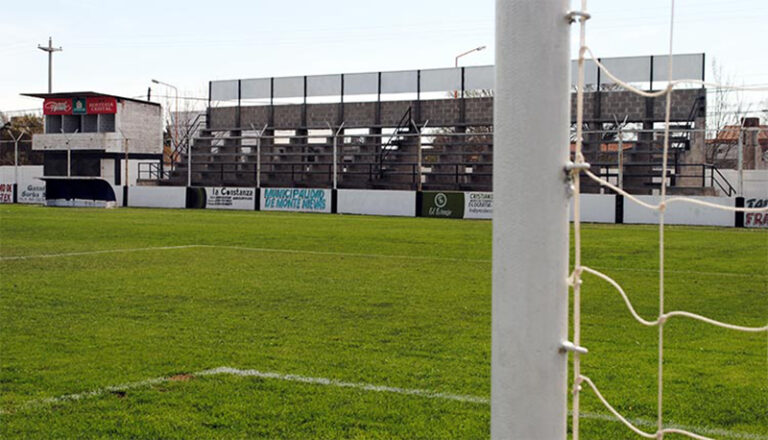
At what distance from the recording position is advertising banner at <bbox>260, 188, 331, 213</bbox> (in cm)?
3228

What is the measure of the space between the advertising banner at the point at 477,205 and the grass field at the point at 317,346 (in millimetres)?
14725

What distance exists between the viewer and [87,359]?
580 cm

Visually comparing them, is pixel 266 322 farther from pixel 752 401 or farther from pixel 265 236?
pixel 265 236

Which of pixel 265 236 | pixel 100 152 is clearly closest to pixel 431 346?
pixel 265 236

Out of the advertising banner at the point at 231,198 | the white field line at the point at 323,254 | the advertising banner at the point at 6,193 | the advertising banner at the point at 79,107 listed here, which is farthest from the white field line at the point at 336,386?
the advertising banner at the point at 79,107

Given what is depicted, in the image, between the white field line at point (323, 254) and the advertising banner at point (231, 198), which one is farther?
the advertising banner at point (231, 198)

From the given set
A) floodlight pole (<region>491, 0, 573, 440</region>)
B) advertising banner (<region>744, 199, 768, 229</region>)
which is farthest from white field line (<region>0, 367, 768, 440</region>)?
advertising banner (<region>744, 199, 768, 229</region>)

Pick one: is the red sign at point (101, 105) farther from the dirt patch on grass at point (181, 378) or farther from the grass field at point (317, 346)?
the dirt patch on grass at point (181, 378)

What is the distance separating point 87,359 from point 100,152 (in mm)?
51778

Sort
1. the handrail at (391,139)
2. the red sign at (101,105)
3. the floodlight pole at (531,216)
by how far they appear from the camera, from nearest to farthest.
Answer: the floodlight pole at (531,216), the handrail at (391,139), the red sign at (101,105)

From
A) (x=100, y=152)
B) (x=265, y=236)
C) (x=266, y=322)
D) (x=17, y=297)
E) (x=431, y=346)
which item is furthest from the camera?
(x=100, y=152)

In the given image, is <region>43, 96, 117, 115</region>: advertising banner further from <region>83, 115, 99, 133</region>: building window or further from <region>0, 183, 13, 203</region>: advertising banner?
<region>0, 183, 13, 203</region>: advertising banner

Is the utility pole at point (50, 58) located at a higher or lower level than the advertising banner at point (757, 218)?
higher

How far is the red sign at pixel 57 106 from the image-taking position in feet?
190
